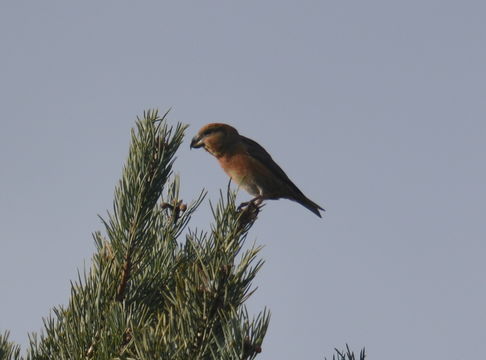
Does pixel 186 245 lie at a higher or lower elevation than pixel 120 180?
lower

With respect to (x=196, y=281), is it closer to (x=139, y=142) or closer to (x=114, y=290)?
(x=114, y=290)

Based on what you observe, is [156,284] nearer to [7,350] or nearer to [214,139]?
[7,350]

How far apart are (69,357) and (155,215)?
0.67 m

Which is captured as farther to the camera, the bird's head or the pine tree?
the bird's head

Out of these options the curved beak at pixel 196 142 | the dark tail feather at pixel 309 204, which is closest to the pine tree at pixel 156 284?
the curved beak at pixel 196 142

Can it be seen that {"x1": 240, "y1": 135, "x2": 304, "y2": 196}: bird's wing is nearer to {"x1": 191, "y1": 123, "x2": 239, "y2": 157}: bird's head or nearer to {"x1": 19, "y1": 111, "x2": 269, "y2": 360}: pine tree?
{"x1": 191, "y1": 123, "x2": 239, "y2": 157}: bird's head

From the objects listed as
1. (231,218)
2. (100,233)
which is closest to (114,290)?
(100,233)

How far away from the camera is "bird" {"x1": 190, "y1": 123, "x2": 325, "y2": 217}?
283 inches

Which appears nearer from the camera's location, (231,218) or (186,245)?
(231,218)

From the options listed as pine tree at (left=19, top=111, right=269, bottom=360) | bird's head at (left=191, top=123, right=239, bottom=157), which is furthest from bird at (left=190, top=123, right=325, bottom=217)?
pine tree at (left=19, top=111, right=269, bottom=360)

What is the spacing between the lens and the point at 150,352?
6.97 ft

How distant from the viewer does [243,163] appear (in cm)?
731

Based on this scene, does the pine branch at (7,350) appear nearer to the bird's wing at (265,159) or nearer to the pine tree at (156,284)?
the pine tree at (156,284)

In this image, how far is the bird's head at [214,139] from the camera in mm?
7152
